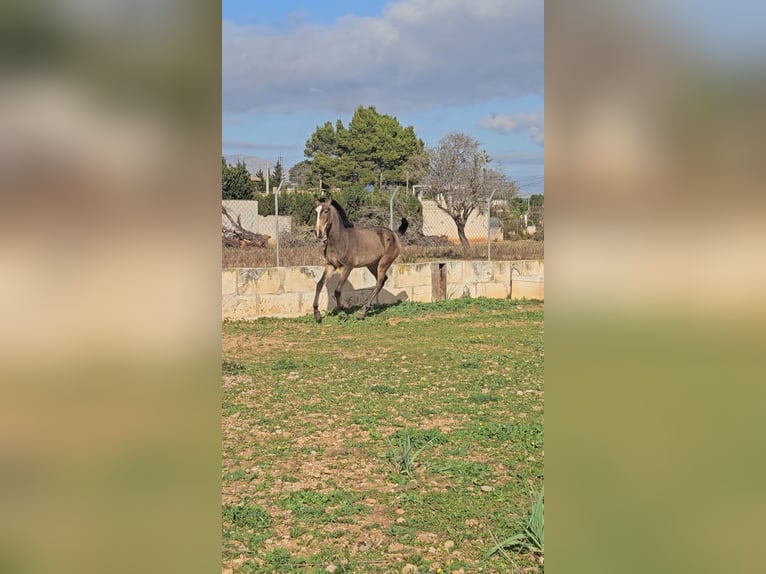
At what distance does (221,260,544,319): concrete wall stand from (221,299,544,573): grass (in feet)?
5.29

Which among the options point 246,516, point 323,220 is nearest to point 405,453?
point 246,516

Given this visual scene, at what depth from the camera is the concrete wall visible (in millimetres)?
10180

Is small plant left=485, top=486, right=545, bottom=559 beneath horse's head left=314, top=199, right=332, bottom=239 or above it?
beneath

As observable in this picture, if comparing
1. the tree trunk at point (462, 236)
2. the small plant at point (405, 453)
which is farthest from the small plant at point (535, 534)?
the tree trunk at point (462, 236)

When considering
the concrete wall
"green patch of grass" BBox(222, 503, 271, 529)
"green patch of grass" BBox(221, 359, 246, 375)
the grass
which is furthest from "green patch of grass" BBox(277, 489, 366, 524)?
the concrete wall

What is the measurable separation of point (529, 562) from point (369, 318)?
25.3 feet

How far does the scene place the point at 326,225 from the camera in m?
10.2

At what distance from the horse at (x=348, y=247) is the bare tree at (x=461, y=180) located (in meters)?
9.45

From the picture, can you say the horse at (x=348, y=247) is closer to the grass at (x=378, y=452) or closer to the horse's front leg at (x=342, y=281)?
the horse's front leg at (x=342, y=281)
